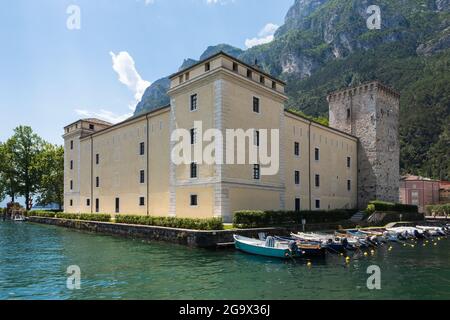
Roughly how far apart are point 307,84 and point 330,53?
3248cm

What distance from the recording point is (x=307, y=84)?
162 meters

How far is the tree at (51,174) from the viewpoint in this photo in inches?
2773

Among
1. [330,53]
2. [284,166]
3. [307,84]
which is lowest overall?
[284,166]

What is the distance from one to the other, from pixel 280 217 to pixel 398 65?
12482 cm

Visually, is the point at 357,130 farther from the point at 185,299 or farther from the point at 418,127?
the point at 418,127

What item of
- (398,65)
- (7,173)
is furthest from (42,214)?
(398,65)

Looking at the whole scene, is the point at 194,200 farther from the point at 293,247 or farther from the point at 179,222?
the point at 293,247

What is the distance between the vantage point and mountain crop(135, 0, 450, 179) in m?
109

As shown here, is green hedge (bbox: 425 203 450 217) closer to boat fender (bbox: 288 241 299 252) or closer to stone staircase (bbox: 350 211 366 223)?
stone staircase (bbox: 350 211 366 223)

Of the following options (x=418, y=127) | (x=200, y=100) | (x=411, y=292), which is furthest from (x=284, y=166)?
(x=418, y=127)

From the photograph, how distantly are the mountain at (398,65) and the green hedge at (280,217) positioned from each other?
80492mm

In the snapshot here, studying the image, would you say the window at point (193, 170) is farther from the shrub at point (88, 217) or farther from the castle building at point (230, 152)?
the shrub at point (88, 217)

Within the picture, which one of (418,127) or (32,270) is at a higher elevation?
(418,127)
